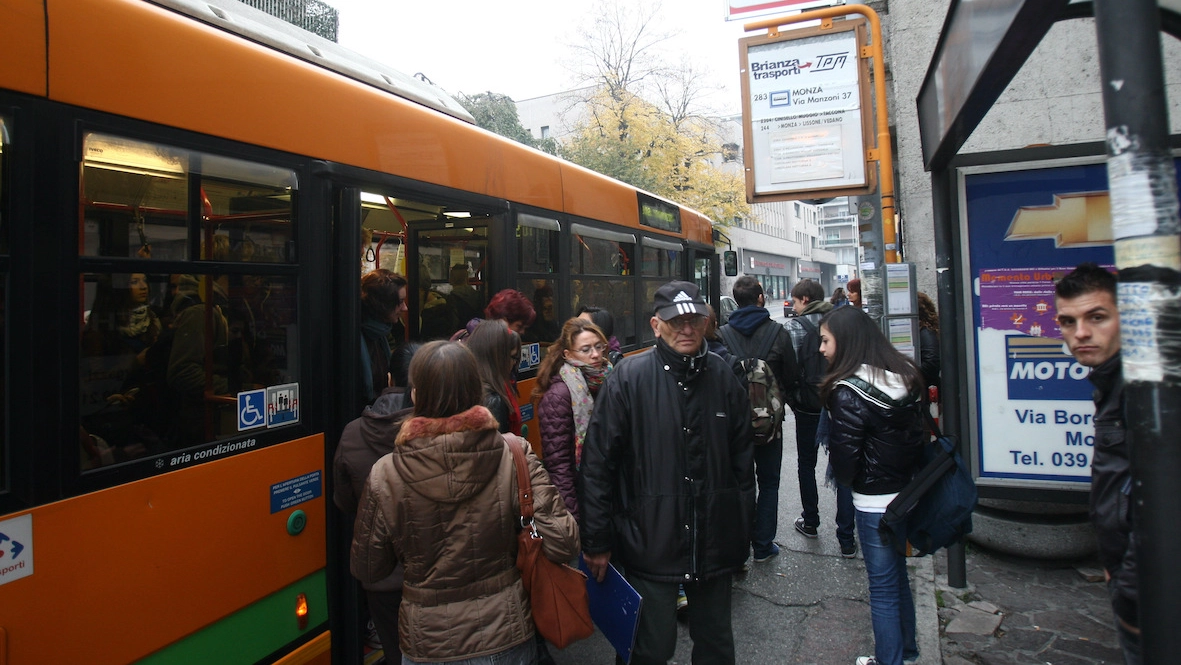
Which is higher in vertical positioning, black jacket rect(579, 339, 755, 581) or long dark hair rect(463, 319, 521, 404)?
long dark hair rect(463, 319, 521, 404)

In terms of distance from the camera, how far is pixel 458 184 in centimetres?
396

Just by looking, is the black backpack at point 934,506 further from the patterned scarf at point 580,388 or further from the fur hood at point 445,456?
the fur hood at point 445,456

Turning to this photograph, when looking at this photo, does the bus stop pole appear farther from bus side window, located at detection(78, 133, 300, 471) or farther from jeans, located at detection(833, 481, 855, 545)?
jeans, located at detection(833, 481, 855, 545)

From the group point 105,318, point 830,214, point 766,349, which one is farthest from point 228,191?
point 830,214

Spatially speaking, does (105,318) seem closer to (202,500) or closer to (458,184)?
(202,500)

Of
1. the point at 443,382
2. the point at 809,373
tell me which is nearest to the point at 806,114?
the point at 809,373

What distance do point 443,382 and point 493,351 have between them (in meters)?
1.06

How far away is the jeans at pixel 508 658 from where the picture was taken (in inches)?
85.8

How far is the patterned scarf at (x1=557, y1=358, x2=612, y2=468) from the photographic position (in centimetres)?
333

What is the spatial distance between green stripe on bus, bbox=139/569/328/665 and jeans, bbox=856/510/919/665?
2.54 meters

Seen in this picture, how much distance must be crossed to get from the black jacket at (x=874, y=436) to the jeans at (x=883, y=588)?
0.20 meters

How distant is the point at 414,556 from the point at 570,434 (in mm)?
1248

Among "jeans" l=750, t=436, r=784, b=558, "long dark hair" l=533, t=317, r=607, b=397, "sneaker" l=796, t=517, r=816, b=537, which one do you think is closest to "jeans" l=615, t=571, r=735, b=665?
"long dark hair" l=533, t=317, r=607, b=397

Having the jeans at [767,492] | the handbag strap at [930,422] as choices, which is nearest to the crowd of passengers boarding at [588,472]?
the handbag strap at [930,422]
